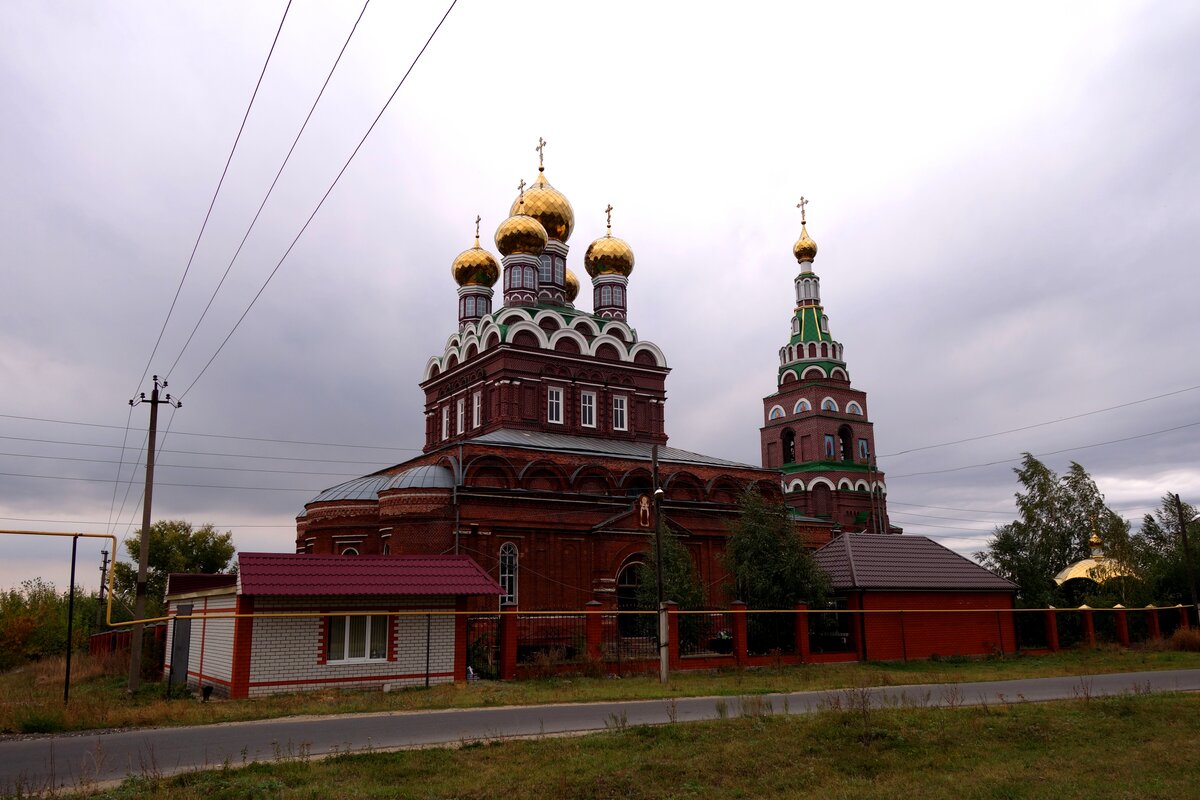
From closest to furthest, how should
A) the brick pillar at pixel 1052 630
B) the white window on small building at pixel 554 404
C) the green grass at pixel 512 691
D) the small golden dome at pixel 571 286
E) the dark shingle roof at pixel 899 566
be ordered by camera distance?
the green grass at pixel 512 691
the dark shingle roof at pixel 899 566
the brick pillar at pixel 1052 630
the white window on small building at pixel 554 404
the small golden dome at pixel 571 286

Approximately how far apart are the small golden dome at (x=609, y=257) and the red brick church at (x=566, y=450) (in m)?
0.06

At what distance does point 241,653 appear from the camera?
54.7 feet

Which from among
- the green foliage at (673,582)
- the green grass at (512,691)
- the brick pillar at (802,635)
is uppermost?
the green foliage at (673,582)

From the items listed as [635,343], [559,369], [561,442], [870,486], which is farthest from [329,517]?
[870,486]

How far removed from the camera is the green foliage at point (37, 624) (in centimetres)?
3497

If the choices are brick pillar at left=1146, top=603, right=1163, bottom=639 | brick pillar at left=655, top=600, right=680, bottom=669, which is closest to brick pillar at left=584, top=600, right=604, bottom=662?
brick pillar at left=655, top=600, right=680, bottom=669

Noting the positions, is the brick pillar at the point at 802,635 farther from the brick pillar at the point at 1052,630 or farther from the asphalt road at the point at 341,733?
the brick pillar at the point at 1052,630

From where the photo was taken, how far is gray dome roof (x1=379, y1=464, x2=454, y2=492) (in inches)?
1088

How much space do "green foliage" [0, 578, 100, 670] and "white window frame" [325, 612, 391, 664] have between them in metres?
16.6

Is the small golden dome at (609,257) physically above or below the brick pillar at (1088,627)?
above

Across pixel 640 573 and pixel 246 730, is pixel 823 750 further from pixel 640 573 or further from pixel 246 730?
pixel 640 573

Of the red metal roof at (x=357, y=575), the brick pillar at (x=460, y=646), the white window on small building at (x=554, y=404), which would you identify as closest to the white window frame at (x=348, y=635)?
the red metal roof at (x=357, y=575)

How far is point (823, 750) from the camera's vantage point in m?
9.86

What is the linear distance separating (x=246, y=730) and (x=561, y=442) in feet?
71.9
